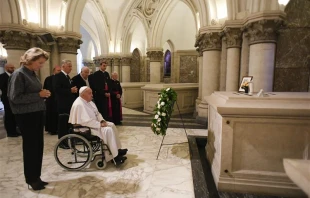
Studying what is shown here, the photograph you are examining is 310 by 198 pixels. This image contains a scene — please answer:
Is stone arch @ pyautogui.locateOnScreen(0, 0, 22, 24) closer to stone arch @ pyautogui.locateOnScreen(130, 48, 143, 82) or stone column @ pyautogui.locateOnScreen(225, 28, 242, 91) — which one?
stone column @ pyautogui.locateOnScreen(225, 28, 242, 91)

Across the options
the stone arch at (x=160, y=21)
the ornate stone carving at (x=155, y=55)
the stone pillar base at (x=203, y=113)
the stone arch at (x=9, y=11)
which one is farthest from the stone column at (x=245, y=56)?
the stone arch at (x=9, y=11)

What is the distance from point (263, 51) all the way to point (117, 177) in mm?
3957

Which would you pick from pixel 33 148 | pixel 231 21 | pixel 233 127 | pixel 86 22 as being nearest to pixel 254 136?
pixel 233 127

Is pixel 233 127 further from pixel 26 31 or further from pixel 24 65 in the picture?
pixel 26 31

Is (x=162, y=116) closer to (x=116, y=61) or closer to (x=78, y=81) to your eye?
(x=78, y=81)

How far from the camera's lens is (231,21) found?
4.83 metres

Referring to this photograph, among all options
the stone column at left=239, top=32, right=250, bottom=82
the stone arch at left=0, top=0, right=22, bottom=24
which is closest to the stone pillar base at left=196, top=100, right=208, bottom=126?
the stone column at left=239, top=32, right=250, bottom=82

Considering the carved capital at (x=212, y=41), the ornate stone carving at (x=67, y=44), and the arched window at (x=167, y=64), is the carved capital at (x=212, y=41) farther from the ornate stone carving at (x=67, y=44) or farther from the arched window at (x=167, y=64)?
the arched window at (x=167, y=64)

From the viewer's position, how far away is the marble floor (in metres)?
2.32

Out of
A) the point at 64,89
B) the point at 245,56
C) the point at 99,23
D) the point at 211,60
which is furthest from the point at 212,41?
the point at 99,23

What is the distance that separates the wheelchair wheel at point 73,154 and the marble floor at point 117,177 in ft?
0.44

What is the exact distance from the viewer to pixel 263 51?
4305 mm

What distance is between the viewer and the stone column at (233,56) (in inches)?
193

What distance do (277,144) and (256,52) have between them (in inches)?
109
